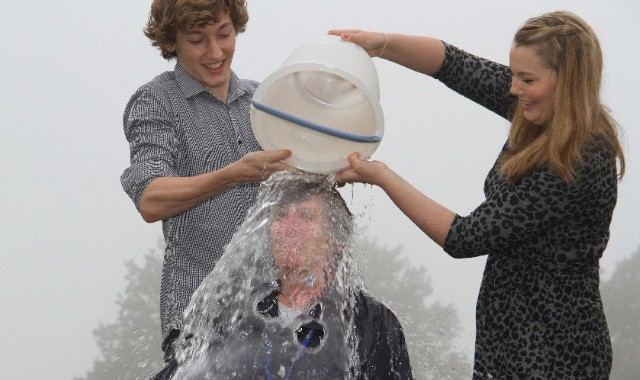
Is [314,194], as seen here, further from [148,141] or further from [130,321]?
[130,321]

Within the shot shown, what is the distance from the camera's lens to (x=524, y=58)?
6.84 ft

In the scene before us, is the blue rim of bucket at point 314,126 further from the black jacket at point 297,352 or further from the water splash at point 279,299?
the black jacket at point 297,352

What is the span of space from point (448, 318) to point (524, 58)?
8.50 m

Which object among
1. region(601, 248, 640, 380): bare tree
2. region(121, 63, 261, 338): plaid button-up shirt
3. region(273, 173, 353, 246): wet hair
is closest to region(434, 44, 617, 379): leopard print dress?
region(273, 173, 353, 246): wet hair

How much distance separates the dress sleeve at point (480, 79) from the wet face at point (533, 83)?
0.97 ft

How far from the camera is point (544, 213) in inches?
80.9

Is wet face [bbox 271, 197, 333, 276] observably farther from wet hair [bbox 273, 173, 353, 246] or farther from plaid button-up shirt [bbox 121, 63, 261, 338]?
plaid button-up shirt [bbox 121, 63, 261, 338]

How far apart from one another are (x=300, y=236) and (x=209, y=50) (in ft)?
1.73

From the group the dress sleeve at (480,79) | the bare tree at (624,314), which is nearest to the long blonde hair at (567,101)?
the dress sleeve at (480,79)

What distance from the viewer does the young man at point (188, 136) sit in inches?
89.8

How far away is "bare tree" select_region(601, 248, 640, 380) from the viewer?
1057 cm

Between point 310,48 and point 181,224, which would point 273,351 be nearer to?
point 181,224

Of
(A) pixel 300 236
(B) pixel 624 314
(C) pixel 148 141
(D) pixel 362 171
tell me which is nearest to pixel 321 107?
(D) pixel 362 171

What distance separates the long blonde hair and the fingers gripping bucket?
33 centimetres
